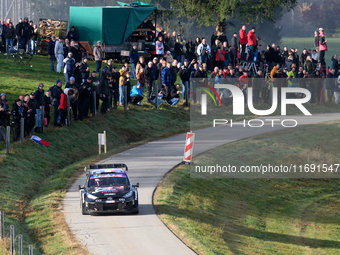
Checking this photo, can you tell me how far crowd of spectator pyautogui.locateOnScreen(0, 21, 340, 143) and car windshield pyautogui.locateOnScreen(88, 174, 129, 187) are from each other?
6.00 m

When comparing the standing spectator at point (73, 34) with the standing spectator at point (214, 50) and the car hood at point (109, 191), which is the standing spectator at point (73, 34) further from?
the car hood at point (109, 191)

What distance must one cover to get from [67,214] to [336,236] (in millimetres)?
9443


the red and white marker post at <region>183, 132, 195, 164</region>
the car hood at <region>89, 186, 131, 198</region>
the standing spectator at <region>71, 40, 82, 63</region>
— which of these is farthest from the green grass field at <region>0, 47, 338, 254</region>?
the red and white marker post at <region>183, 132, 195, 164</region>

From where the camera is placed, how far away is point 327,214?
2084cm

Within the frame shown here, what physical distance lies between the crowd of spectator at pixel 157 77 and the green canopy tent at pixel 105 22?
1458 millimetres

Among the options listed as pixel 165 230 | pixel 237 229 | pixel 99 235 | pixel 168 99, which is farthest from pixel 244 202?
pixel 168 99

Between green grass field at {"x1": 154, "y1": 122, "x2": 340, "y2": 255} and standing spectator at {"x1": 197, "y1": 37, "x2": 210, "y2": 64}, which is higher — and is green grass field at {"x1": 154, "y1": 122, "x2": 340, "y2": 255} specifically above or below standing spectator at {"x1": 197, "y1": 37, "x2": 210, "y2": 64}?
below

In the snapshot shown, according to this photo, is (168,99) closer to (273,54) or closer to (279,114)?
(279,114)

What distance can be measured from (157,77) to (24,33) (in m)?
10.6

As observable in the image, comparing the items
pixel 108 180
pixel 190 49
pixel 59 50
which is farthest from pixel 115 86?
pixel 108 180

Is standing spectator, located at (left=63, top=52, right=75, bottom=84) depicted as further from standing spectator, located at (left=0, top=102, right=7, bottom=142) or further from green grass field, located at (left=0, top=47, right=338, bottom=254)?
standing spectator, located at (left=0, top=102, right=7, bottom=142)

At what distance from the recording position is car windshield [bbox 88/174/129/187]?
1561 cm

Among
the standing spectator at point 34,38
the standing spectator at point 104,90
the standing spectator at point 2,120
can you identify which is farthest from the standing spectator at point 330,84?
the standing spectator at point 2,120

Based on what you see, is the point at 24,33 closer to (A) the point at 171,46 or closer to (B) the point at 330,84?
(A) the point at 171,46
